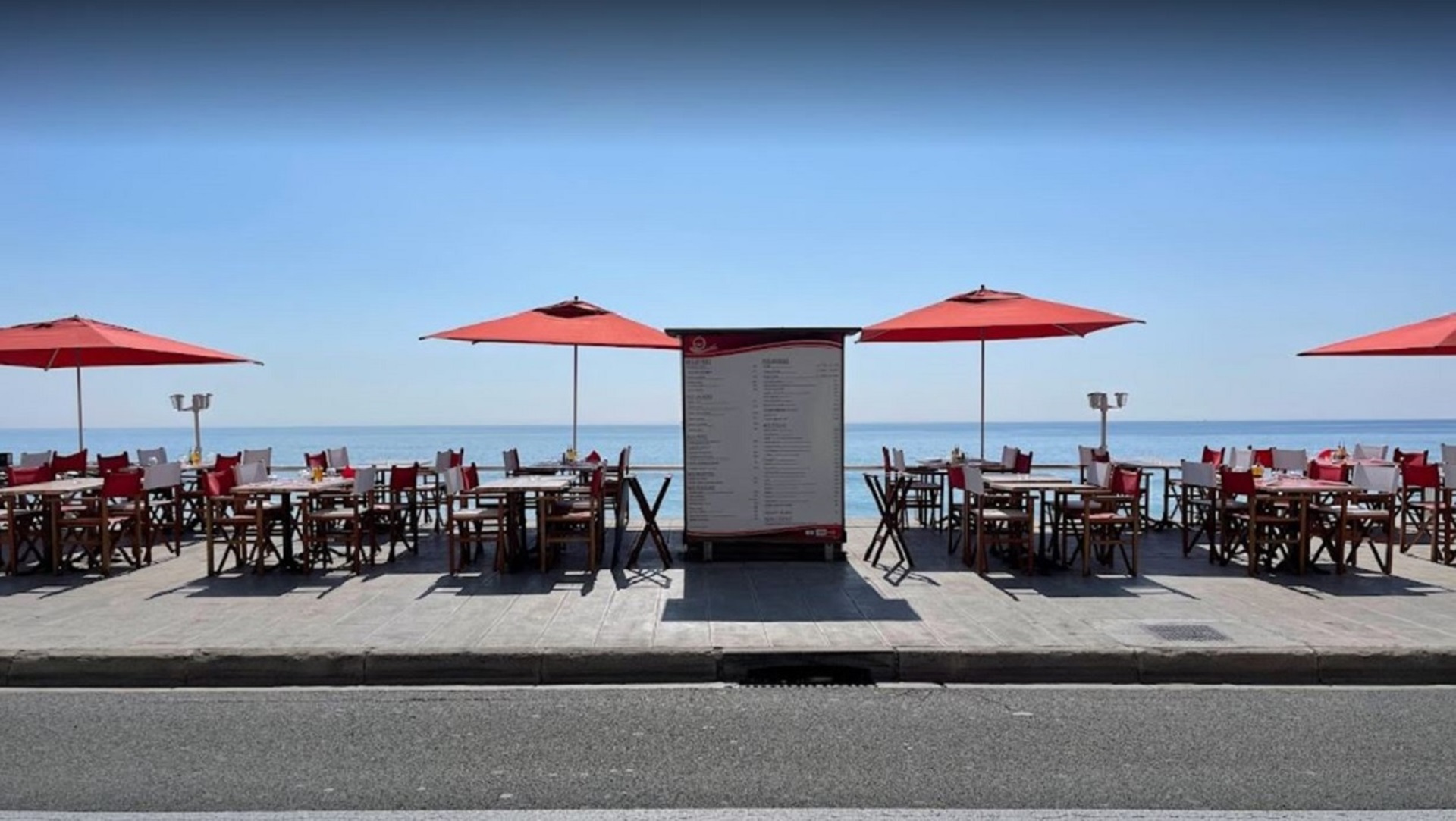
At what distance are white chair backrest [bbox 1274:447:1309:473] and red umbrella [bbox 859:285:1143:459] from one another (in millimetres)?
2938

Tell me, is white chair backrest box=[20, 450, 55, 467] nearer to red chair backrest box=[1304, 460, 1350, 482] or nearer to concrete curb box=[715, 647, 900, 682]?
concrete curb box=[715, 647, 900, 682]

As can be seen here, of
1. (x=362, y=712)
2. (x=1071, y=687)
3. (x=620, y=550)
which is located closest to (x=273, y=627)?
(x=362, y=712)

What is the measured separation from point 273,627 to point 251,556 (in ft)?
11.3

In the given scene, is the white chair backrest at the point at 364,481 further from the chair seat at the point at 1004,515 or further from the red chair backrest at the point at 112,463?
the chair seat at the point at 1004,515

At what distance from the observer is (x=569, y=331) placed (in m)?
10.0

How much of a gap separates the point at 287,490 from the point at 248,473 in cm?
89

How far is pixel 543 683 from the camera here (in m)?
5.61

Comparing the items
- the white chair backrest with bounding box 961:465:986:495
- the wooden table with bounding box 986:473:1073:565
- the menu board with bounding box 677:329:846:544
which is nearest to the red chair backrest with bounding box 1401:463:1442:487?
the wooden table with bounding box 986:473:1073:565

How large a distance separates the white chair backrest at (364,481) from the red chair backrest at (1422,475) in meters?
9.94

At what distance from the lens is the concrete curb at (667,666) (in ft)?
18.3

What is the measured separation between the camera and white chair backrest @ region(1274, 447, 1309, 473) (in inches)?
456

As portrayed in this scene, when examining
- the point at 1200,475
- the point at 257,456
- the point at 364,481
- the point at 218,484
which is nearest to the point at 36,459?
the point at 257,456

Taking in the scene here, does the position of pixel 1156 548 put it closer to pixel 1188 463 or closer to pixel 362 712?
pixel 1188 463

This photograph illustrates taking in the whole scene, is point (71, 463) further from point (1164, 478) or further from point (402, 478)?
point (1164, 478)
